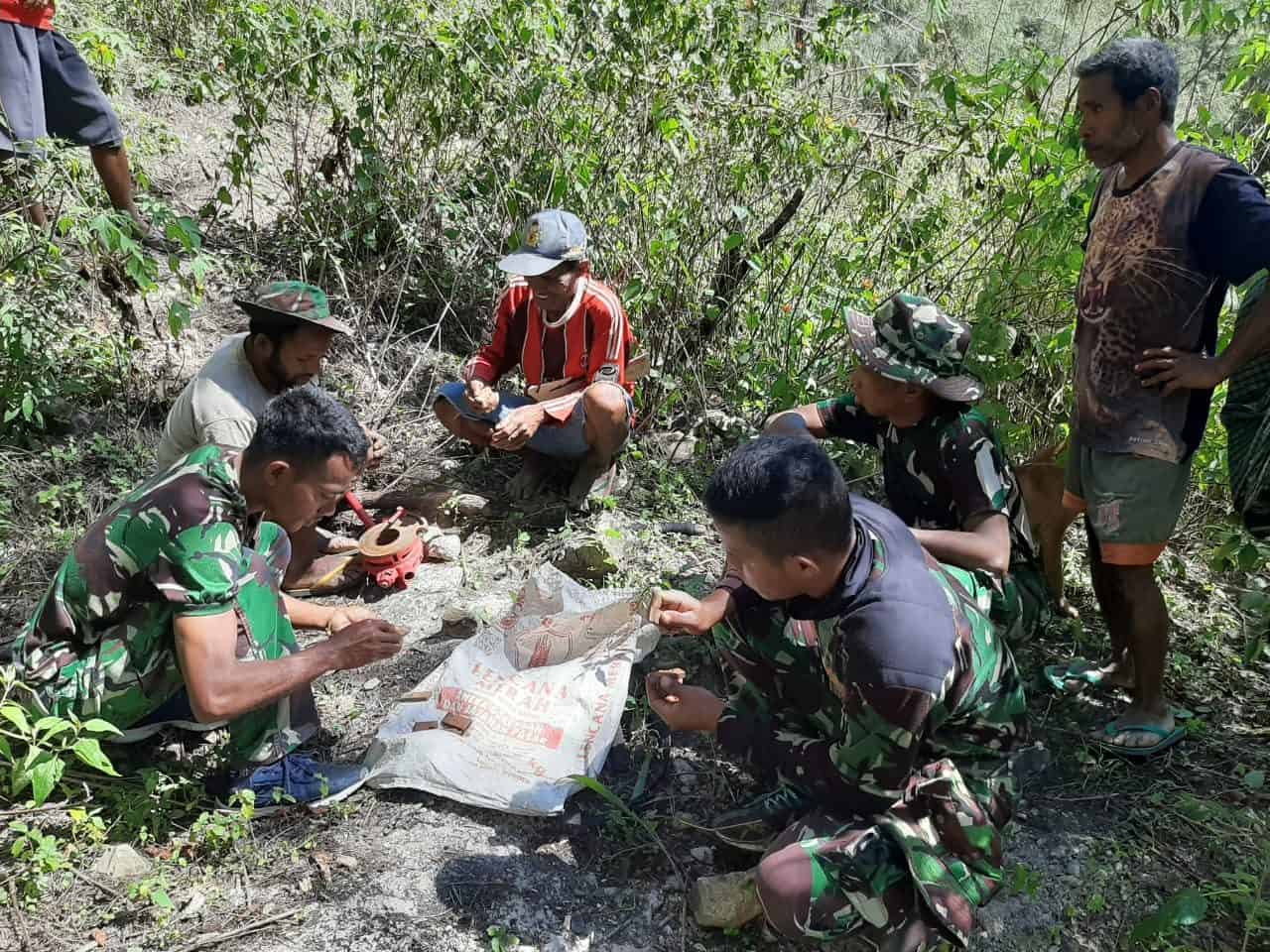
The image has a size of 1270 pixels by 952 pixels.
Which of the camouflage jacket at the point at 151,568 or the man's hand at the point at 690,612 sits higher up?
the camouflage jacket at the point at 151,568

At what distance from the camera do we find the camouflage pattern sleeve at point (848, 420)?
9.59 ft

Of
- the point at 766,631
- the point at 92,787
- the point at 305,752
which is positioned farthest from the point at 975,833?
the point at 92,787

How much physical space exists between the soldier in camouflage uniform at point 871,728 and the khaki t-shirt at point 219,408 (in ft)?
5.13

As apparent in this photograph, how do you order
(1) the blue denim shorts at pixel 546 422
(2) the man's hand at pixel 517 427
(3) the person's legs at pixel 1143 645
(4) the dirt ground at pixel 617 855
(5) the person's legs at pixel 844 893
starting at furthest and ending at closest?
(1) the blue denim shorts at pixel 546 422 < (2) the man's hand at pixel 517 427 < (3) the person's legs at pixel 1143 645 < (4) the dirt ground at pixel 617 855 < (5) the person's legs at pixel 844 893

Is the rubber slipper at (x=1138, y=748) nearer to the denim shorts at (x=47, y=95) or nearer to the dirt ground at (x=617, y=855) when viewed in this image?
the dirt ground at (x=617, y=855)

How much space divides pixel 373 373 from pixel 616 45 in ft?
6.09

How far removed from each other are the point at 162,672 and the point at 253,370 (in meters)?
1.11

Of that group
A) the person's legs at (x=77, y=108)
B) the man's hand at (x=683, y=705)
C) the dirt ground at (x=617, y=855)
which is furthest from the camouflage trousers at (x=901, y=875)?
the person's legs at (x=77, y=108)

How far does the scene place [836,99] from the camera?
4828 mm

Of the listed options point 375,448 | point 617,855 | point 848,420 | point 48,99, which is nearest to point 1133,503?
point 848,420

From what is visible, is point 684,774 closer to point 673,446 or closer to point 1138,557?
point 1138,557

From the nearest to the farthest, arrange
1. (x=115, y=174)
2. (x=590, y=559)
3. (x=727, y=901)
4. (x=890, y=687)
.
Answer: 1. (x=890, y=687)
2. (x=727, y=901)
3. (x=590, y=559)
4. (x=115, y=174)

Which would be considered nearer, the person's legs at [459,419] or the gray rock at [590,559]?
the gray rock at [590,559]

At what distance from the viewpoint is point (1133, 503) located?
2.53 metres
